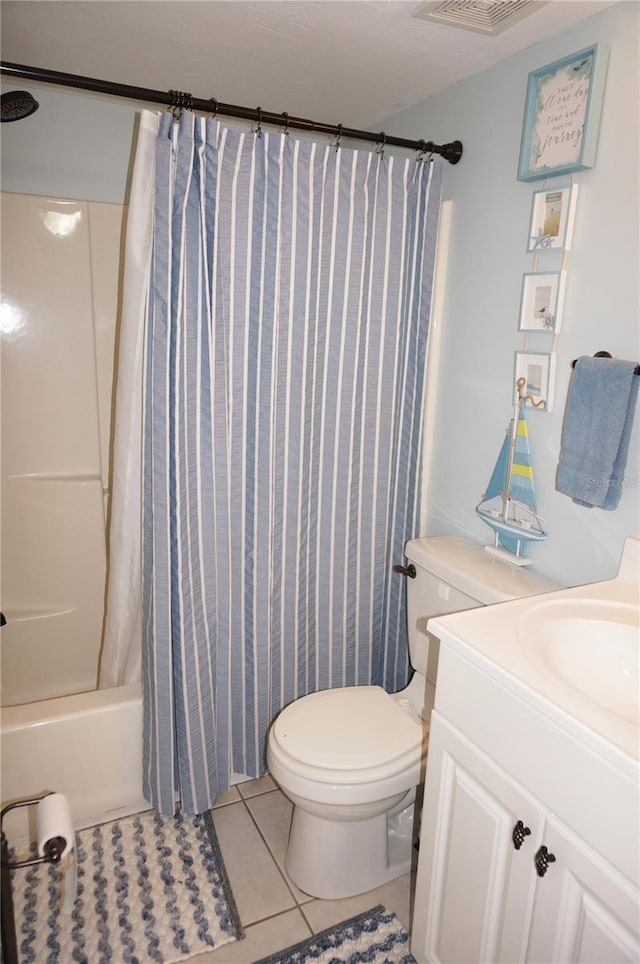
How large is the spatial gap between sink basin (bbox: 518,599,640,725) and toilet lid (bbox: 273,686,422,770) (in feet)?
1.68

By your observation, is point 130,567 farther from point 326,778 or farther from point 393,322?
point 393,322

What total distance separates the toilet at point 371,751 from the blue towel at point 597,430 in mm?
298

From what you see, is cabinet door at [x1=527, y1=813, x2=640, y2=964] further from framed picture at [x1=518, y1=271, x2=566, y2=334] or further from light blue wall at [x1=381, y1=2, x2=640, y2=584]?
framed picture at [x1=518, y1=271, x2=566, y2=334]

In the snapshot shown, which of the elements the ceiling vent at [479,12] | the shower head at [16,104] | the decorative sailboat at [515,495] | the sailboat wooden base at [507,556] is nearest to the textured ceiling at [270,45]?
the ceiling vent at [479,12]

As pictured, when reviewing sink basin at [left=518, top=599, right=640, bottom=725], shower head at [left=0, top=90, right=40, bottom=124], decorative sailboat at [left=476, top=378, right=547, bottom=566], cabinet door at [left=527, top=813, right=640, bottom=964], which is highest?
shower head at [left=0, top=90, right=40, bottom=124]

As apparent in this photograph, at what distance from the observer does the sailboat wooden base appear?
1.71 meters

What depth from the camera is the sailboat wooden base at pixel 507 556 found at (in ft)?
5.60

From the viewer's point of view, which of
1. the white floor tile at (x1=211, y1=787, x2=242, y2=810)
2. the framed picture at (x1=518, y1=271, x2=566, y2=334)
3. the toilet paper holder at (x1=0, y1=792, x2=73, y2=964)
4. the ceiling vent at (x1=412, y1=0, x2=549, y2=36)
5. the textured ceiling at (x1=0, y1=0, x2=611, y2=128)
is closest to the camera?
the toilet paper holder at (x1=0, y1=792, x2=73, y2=964)

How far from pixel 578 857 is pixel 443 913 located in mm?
510

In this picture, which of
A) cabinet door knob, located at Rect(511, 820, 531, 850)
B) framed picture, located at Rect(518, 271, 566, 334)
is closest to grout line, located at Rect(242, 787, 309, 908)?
cabinet door knob, located at Rect(511, 820, 531, 850)

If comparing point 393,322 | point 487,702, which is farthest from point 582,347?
point 487,702

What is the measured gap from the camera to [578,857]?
38.8 inches

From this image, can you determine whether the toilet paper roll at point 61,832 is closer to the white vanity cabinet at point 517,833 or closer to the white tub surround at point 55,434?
the white vanity cabinet at point 517,833

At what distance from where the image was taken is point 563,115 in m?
1.51
